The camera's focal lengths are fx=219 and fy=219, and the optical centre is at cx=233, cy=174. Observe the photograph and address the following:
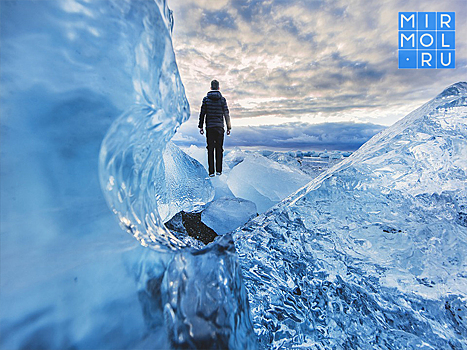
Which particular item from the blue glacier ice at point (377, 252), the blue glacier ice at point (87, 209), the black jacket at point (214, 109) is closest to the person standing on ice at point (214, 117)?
the black jacket at point (214, 109)

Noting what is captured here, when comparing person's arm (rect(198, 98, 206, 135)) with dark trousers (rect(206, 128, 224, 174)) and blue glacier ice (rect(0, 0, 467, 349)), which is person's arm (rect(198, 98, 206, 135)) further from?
blue glacier ice (rect(0, 0, 467, 349))

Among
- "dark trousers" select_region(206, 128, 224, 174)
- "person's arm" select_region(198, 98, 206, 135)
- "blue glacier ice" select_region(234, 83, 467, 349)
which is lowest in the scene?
"blue glacier ice" select_region(234, 83, 467, 349)

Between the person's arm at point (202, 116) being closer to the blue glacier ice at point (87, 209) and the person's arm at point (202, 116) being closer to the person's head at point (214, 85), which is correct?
the person's head at point (214, 85)

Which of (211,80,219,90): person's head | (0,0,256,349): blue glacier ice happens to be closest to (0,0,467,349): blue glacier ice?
(0,0,256,349): blue glacier ice

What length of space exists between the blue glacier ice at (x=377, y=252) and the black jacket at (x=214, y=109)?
325 centimetres

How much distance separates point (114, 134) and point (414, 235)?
3.94ft

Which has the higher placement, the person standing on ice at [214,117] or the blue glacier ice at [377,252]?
the person standing on ice at [214,117]

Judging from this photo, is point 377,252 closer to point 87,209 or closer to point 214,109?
point 87,209

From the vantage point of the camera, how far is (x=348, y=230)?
0.98 meters

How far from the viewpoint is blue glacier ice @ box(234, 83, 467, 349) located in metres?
0.81

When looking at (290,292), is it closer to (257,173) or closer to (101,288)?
(101,288)

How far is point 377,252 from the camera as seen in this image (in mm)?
931

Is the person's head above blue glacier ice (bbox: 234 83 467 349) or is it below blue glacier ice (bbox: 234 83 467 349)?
above

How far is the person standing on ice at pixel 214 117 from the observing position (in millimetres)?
4039
